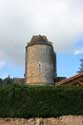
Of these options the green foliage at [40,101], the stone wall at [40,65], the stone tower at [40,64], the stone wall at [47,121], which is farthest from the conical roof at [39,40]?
the stone wall at [47,121]

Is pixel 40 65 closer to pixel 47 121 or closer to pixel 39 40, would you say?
pixel 39 40

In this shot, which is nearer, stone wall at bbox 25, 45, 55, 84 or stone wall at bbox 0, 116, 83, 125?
Result: stone wall at bbox 0, 116, 83, 125

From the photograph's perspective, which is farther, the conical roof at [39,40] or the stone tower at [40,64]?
the conical roof at [39,40]

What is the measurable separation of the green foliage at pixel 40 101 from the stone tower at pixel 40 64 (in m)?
34.9

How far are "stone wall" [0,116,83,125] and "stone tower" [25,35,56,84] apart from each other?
35.6 meters

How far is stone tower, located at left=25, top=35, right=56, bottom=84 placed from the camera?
62.1 metres

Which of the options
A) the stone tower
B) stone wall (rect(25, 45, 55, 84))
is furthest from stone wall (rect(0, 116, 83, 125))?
stone wall (rect(25, 45, 55, 84))

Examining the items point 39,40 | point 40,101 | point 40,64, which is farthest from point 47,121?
point 39,40

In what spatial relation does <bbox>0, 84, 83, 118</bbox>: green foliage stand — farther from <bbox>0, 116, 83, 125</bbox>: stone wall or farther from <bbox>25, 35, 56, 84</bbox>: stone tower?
<bbox>25, 35, 56, 84</bbox>: stone tower

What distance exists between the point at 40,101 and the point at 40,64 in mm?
36176

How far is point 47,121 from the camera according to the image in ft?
84.2

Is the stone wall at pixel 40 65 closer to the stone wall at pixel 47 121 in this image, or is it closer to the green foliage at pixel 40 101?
the green foliage at pixel 40 101

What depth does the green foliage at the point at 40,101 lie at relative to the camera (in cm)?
2595

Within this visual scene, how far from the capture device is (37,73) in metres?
62.4
